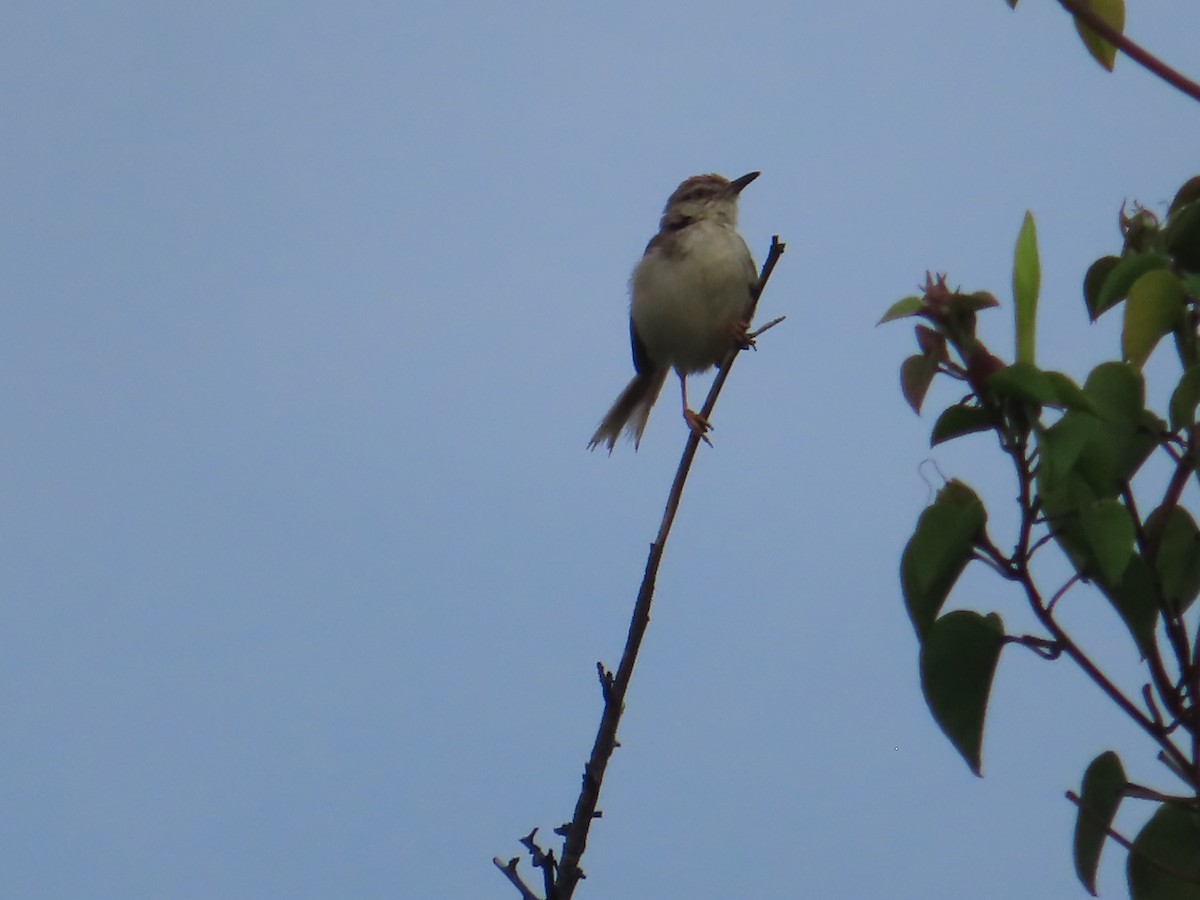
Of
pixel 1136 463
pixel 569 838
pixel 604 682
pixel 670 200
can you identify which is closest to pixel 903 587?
pixel 1136 463

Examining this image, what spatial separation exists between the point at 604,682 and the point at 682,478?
49 cm

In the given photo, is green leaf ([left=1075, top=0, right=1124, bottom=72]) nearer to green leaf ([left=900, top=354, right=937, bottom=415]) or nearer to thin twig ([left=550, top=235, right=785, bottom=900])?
green leaf ([left=900, top=354, right=937, bottom=415])

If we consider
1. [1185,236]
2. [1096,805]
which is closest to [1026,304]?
[1185,236]

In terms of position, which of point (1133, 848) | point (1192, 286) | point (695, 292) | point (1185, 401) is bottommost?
point (1133, 848)

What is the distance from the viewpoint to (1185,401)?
5.65ft

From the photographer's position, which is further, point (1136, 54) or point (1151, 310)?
point (1151, 310)

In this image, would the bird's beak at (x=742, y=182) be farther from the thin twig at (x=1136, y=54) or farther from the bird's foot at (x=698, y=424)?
the thin twig at (x=1136, y=54)

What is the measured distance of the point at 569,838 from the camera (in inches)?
79.7

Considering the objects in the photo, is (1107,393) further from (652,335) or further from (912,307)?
(652,335)

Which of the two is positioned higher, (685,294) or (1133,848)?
(685,294)

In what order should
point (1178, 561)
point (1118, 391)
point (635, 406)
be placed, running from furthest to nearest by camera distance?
point (635, 406) < point (1178, 561) < point (1118, 391)

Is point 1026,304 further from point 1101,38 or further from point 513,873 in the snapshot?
point 513,873

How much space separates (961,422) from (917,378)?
95 millimetres

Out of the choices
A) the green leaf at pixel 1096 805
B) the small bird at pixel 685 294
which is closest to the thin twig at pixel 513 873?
A: the green leaf at pixel 1096 805
